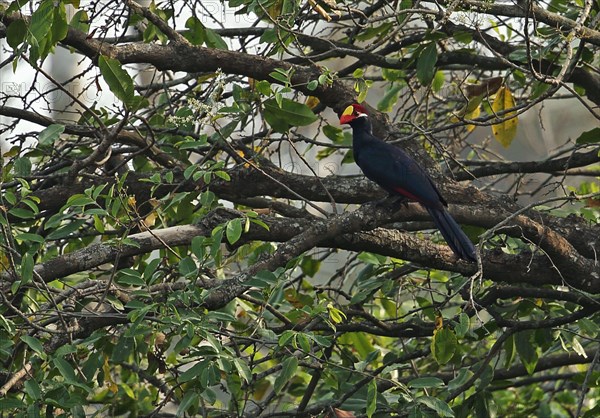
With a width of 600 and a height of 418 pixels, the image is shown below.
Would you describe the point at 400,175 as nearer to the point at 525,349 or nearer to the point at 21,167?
the point at 525,349

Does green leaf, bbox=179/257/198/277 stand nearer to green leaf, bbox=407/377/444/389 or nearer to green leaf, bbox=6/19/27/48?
green leaf, bbox=407/377/444/389

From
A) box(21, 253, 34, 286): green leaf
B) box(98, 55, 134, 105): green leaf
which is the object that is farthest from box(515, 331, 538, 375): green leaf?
box(21, 253, 34, 286): green leaf

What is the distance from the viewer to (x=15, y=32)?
3.35 meters

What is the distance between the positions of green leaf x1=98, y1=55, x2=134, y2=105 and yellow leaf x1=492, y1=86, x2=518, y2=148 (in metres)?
1.98

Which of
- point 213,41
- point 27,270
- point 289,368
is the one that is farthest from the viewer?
point 213,41

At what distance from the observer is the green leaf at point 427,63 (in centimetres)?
426

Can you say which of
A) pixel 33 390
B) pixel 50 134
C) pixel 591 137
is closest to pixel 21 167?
pixel 50 134

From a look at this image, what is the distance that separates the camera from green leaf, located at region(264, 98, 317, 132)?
3.66m

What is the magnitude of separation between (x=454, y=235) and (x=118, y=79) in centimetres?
141

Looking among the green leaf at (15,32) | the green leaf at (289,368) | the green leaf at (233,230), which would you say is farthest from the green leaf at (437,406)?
the green leaf at (15,32)

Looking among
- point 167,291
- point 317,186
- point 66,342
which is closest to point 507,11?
point 317,186

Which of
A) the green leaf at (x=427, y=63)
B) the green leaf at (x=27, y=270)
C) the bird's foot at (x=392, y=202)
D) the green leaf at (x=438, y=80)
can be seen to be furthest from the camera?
the green leaf at (x=438, y=80)

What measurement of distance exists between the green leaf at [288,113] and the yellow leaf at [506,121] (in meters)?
1.32

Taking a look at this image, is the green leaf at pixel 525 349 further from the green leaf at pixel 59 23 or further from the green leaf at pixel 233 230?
the green leaf at pixel 59 23
